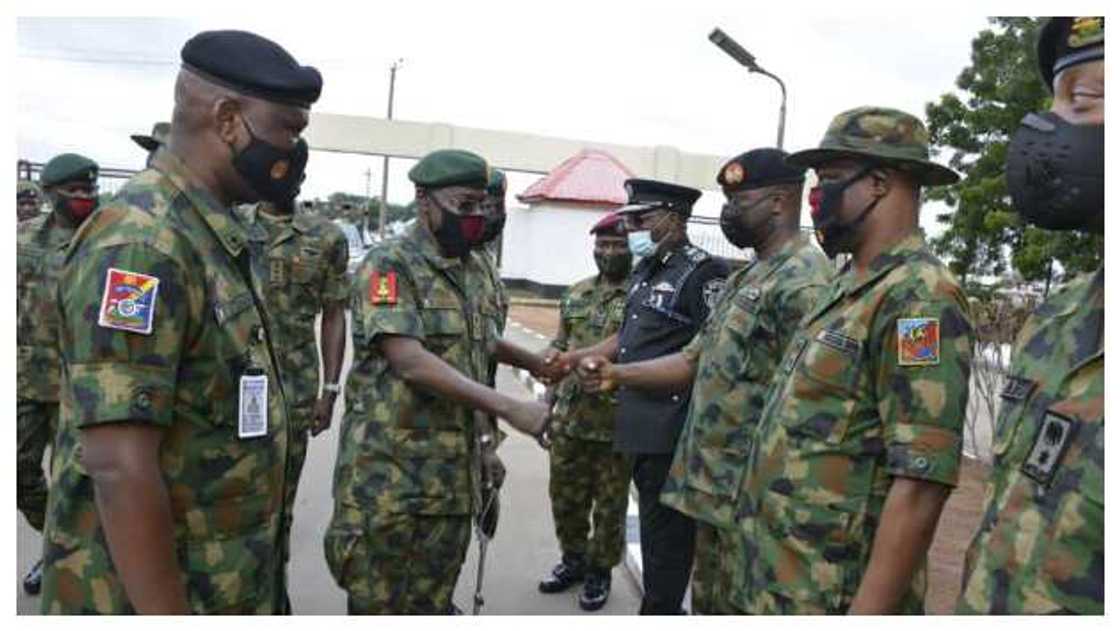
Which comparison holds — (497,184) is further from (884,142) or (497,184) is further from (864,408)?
(864,408)

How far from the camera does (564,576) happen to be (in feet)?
15.1

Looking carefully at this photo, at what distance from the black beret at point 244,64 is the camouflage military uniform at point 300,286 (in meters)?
2.67

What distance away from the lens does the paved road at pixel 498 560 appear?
14.0 feet

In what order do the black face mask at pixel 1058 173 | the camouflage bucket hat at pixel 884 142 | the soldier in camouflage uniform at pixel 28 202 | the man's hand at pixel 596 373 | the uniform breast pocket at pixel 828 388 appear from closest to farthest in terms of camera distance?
the black face mask at pixel 1058 173 < the uniform breast pocket at pixel 828 388 < the camouflage bucket hat at pixel 884 142 < the man's hand at pixel 596 373 < the soldier in camouflage uniform at pixel 28 202

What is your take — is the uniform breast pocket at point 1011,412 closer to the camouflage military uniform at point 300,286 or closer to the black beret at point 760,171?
the black beret at point 760,171

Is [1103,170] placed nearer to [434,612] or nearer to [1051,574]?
[1051,574]

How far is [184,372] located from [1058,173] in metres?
1.61

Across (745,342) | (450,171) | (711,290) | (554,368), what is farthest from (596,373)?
(450,171)

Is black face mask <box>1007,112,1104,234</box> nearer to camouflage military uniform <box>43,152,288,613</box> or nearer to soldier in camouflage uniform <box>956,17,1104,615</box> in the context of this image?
soldier in camouflage uniform <box>956,17,1104,615</box>

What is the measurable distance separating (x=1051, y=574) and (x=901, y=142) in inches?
50.3

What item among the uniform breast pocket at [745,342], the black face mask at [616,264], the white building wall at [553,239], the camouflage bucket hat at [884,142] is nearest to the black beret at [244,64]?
the camouflage bucket hat at [884,142]

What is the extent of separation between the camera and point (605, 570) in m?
4.48

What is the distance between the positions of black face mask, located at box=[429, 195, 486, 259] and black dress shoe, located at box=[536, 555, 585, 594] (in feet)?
6.84

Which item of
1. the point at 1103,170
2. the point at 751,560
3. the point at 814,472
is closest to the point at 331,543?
the point at 751,560
